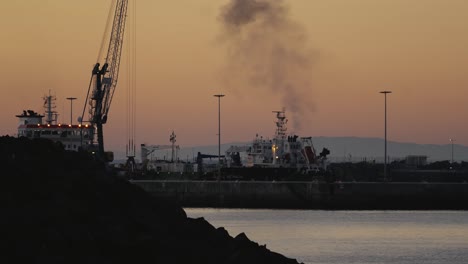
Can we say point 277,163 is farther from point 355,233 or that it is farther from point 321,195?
point 355,233

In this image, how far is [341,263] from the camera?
50.8m

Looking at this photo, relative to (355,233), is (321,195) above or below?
above

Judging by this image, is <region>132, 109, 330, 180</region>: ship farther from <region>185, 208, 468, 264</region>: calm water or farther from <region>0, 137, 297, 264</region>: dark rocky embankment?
<region>0, 137, 297, 264</region>: dark rocky embankment

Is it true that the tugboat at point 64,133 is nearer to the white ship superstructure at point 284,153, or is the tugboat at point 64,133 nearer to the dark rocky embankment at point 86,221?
the white ship superstructure at point 284,153

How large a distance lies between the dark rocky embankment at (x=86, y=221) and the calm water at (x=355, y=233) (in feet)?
69.1

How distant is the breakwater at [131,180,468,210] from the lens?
9438 cm

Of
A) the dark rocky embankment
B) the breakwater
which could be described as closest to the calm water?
the breakwater

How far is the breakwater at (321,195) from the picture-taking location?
94.4 metres

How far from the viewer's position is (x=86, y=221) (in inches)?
1052

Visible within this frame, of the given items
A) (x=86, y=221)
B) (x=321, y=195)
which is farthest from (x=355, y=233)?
(x=86, y=221)

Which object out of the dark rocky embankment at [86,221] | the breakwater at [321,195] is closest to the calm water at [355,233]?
the breakwater at [321,195]

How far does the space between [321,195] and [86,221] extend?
229ft

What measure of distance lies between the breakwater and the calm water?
193 centimetres

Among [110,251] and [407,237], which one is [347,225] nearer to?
[407,237]
